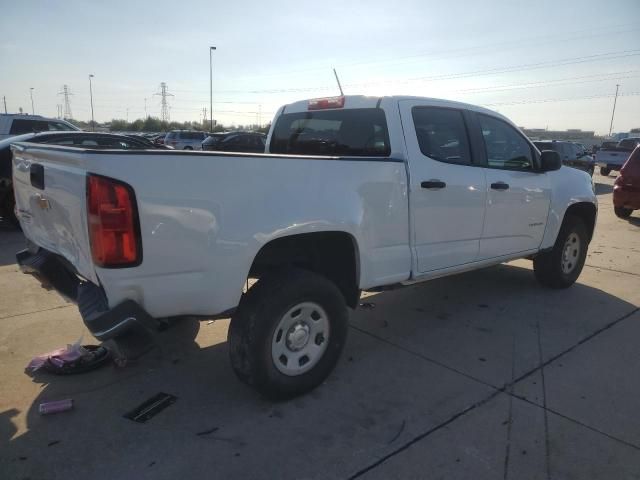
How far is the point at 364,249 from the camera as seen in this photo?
332 centimetres

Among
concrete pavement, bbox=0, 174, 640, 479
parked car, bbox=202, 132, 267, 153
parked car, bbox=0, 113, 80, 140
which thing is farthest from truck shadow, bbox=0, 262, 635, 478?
parked car, bbox=202, 132, 267, 153

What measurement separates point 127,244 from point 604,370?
3.43 meters

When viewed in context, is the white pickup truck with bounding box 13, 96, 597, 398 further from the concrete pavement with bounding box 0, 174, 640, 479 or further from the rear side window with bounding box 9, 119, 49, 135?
the rear side window with bounding box 9, 119, 49, 135

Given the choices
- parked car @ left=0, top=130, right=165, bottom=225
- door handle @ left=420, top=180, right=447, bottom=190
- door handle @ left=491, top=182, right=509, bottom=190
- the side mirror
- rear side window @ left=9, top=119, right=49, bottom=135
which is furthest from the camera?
rear side window @ left=9, top=119, right=49, bottom=135

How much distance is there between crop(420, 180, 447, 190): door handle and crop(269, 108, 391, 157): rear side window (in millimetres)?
368

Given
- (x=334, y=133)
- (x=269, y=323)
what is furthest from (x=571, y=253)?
(x=269, y=323)

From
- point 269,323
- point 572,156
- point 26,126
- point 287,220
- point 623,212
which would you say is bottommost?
point 623,212

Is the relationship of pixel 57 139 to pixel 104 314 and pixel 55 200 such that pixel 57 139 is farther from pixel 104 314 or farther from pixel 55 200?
pixel 104 314

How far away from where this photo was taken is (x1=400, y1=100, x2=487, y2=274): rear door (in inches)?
145

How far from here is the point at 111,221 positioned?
2.32m

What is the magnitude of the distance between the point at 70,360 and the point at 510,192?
12.7ft

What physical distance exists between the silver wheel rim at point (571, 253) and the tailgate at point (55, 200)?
4942 mm

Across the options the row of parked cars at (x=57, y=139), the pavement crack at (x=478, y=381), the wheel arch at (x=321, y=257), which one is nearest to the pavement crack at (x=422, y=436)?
the pavement crack at (x=478, y=381)

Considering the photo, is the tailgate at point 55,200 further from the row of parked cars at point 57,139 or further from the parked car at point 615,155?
the parked car at point 615,155
